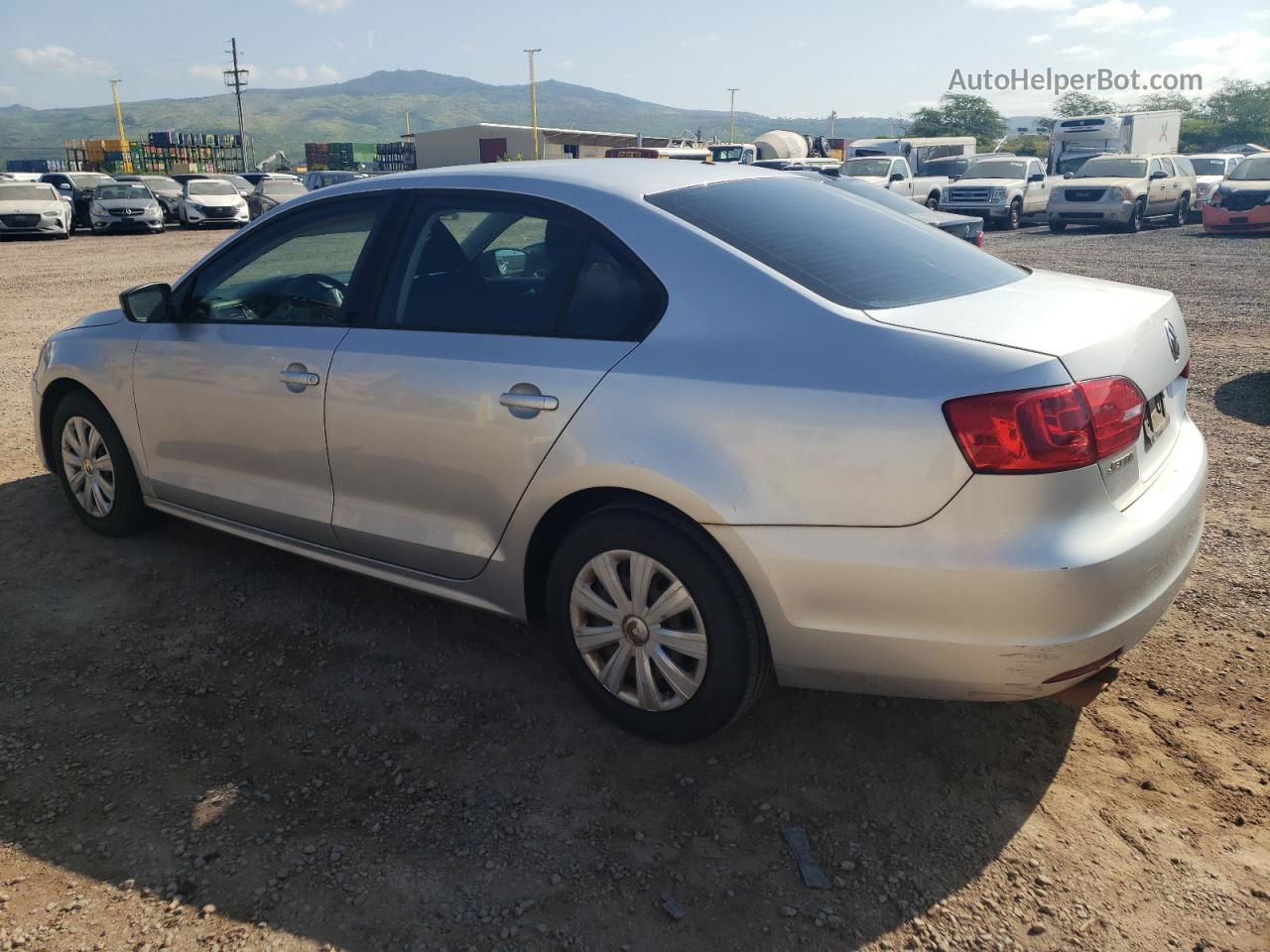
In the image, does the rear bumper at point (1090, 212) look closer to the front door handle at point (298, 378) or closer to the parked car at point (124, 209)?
the front door handle at point (298, 378)

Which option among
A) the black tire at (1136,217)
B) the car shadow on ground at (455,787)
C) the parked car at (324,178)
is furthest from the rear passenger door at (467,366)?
the parked car at (324,178)

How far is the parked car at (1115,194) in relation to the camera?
75.0ft

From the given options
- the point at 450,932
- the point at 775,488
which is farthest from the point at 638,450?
the point at 450,932

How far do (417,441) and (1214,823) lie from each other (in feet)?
8.48

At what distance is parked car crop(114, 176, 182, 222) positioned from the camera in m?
30.9

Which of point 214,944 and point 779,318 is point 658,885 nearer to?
point 214,944

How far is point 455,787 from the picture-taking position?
2.96 metres

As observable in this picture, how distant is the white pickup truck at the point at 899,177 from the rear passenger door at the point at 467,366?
22.0 meters

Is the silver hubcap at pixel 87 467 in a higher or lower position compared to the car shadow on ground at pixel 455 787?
higher

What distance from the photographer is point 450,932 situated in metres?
2.39

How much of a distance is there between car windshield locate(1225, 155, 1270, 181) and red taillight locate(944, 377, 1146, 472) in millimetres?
23951

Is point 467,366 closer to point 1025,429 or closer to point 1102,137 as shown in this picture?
point 1025,429

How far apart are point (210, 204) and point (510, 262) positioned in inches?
1139

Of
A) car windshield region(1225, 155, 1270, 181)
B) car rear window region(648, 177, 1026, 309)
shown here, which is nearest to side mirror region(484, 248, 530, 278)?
car rear window region(648, 177, 1026, 309)
